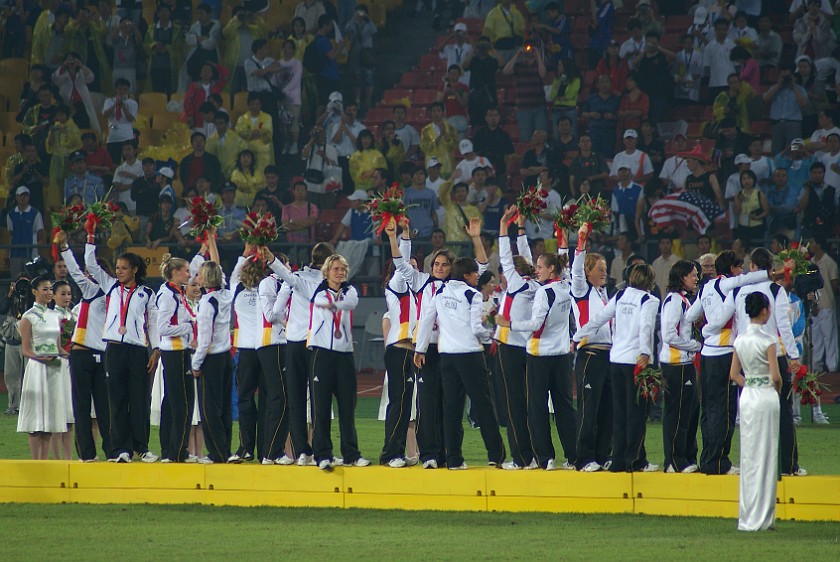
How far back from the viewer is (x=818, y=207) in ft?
72.2

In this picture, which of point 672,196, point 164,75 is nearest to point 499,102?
point 672,196

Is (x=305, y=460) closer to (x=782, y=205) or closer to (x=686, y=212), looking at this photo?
(x=686, y=212)

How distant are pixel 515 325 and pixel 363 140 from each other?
44.3 ft

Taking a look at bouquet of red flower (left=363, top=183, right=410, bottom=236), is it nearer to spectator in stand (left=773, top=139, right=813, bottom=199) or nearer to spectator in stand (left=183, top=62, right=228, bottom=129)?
spectator in stand (left=773, top=139, right=813, bottom=199)

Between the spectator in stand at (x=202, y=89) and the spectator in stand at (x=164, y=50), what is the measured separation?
0.81 m

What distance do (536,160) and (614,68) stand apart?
243 centimetres

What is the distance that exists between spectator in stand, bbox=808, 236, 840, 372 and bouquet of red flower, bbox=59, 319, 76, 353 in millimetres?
12176

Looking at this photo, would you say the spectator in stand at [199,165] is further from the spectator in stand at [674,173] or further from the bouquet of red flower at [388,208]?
the bouquet of red flower at [388,208]

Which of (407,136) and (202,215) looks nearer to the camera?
(202,215)

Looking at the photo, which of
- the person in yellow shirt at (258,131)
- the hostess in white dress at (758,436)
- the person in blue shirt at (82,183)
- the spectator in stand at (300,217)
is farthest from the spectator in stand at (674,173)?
the hostess in white dress at (758,436)

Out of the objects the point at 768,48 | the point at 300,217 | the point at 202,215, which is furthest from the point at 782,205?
the point at 202,215

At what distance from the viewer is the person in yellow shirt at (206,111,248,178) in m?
25.6

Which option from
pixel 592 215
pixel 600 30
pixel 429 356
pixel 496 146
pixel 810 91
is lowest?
pixel 429 356

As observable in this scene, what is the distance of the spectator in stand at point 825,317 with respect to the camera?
69.3 feet
